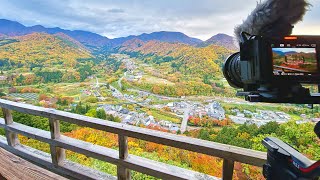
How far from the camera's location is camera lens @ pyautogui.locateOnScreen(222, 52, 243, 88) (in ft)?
2.87

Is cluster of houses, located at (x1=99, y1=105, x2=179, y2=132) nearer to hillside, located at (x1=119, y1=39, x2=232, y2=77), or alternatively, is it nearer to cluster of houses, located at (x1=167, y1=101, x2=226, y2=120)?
cluster of houses, located at (x1=167, y1=101, x2=226, y2=120)

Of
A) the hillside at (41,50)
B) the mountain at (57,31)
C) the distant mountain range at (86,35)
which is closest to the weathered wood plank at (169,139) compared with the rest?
the hillside at (41,50)

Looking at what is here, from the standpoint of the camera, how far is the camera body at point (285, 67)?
2.26 feet

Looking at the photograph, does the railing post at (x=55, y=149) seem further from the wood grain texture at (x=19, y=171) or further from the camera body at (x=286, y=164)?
the camera body at (x=286, y=164)

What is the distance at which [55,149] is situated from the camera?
2295 mm

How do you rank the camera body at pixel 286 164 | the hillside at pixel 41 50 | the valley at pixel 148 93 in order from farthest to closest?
the hillside at pixel 41 50 → the valley at pixel 148 93 → the camera body at pixel 286 164

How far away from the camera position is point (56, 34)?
9.39 metres

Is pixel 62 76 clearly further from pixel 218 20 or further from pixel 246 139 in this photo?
pixel 246 139

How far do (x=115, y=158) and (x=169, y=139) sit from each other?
0.53 meters

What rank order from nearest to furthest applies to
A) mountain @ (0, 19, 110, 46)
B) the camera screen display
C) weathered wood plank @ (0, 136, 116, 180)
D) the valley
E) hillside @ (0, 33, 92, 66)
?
the camera screen display → the valley → weathered wood plank @ (0, 136, 116, 180) → hillside @ (0, 33, 92, 66) → mountain @ (0, 19, 110, 46)

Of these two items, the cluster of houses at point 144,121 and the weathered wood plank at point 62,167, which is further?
the cluster of houses at point 144,121

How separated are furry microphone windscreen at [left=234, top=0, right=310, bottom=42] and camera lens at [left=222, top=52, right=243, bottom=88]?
0.15 m

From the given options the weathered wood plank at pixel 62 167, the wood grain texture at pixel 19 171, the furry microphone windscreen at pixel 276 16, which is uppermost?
the furry microphone windscreen at pixel 276 16

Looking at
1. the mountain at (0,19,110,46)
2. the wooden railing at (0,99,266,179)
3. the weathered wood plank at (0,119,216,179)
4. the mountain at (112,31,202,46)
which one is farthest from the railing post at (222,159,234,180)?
the mountain at (0,19,110,46)
